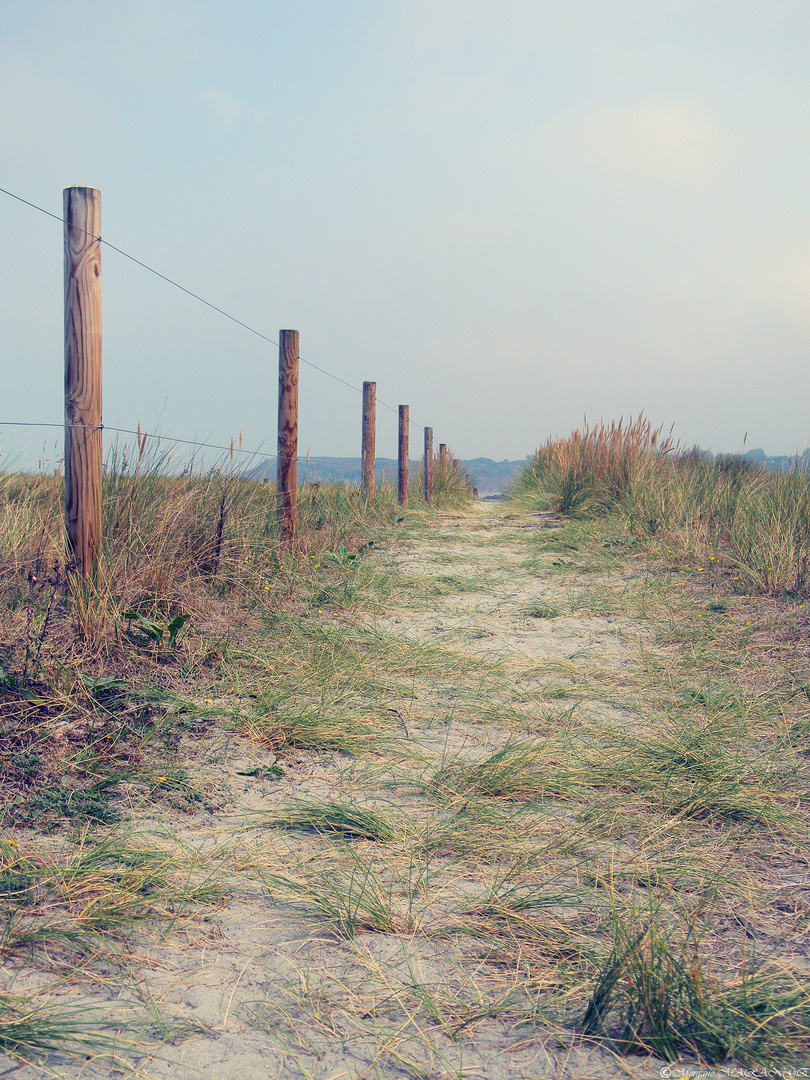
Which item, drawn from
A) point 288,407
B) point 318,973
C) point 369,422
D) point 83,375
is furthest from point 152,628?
point 369,422

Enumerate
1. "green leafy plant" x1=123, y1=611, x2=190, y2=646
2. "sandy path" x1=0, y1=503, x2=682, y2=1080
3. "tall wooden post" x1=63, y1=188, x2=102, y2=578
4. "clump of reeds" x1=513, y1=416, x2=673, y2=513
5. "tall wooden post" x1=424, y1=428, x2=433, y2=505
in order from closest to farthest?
1. "sandy path" x1=0, y1=503, x2=682, y2=1080
2. "green leafy plant" x1=123, y1=611, x2=190, y2=646
3. "tall wooden post" x1=63, y1=188, x2=102, y2=578
4. "clump of reeds" x1=513, y1=416, x2=673, y2=513
5. "tall wooden post" x1=424, y1=428, x2=433, y2=505

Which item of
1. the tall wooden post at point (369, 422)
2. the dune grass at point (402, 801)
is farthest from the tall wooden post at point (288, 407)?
the tall wooden post at point (369, 422)

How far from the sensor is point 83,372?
295 cm

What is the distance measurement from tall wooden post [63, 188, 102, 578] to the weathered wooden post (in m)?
7.41

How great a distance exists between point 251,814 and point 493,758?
0.76 m

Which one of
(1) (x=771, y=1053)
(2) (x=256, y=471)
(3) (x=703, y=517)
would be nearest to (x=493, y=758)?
(1) (x=771, y=1053)

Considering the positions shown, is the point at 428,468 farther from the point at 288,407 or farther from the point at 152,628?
Answer: the point at 152,628

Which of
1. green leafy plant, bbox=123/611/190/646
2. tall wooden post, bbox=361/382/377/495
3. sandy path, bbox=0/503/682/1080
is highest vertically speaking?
tall wooden post, bbox=361/382/377/495

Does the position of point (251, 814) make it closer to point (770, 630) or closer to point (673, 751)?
point (673, 751)

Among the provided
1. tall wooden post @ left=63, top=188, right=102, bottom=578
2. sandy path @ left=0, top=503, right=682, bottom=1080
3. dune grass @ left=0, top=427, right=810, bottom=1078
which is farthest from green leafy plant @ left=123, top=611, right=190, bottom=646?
sandy path @ left=0, top=503, right=682, bottom=1080

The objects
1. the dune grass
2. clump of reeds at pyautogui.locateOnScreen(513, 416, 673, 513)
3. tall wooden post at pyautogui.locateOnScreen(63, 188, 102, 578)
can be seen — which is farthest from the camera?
clump of reeds at pyautogui.locateOnScreen(513, 416, 673, 513)

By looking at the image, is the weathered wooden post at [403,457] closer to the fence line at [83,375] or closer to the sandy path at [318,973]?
the fence line at [83,375]

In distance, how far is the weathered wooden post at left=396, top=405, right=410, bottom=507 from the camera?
1048cm

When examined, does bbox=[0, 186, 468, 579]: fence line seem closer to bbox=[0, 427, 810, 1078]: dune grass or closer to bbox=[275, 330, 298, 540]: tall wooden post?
bbox=[0, 427, 810, 1078]: dune grass
